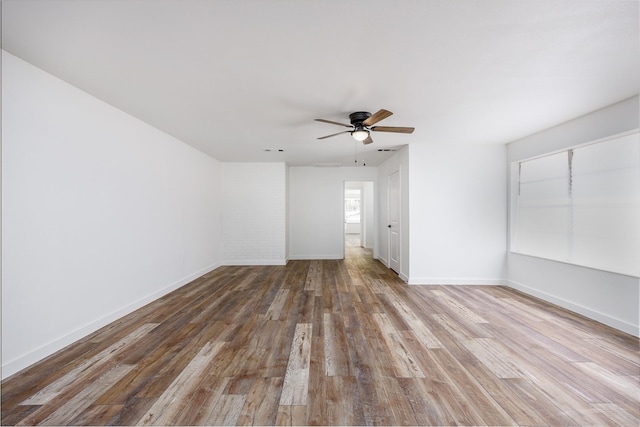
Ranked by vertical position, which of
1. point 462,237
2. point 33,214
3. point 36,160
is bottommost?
point 462,237

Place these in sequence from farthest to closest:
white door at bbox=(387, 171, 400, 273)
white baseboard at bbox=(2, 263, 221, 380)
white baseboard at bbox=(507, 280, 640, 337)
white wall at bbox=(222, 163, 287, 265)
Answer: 1. white wall at bbox=(222, 163, 287, 265)
2. white door at bbox=(387, 171, 400, 273)
3. white baseboard at bbox=(507, 280, 640, 337)
4. white baseboard at bbox=(2, 263, 221, 380)

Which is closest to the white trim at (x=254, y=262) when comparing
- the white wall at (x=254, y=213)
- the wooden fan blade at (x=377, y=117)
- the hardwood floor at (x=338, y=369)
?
the white wall at (x=254, y=213)

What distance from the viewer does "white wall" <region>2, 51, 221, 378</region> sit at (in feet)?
6.87

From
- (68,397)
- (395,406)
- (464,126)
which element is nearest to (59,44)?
(68,397)

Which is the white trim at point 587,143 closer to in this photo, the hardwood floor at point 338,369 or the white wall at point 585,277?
the white wall at point 585,277

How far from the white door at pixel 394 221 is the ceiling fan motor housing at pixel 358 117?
2555 mm

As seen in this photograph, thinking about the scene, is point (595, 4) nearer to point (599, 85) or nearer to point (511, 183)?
point (599, 85)

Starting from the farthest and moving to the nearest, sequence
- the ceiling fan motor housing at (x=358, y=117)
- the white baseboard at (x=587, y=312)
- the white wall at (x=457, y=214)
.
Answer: the white wall at (x=457, y=214)
the ceiling fan motor housing at (x=358, y=117)
the white baseboard at (x=587, y=312)

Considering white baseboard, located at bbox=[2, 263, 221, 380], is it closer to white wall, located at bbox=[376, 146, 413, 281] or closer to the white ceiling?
the white ceiling

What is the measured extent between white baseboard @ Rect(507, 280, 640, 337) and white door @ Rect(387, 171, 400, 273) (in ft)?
7.09

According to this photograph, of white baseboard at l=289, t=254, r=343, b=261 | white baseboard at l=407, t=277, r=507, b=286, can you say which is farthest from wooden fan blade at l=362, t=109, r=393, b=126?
white baseboard at l=289, t=254, r=343, b=261

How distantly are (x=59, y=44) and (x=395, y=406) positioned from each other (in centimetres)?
346

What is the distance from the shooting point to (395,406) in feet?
5.65

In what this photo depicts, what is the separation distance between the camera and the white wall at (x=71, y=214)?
6.87 feet
